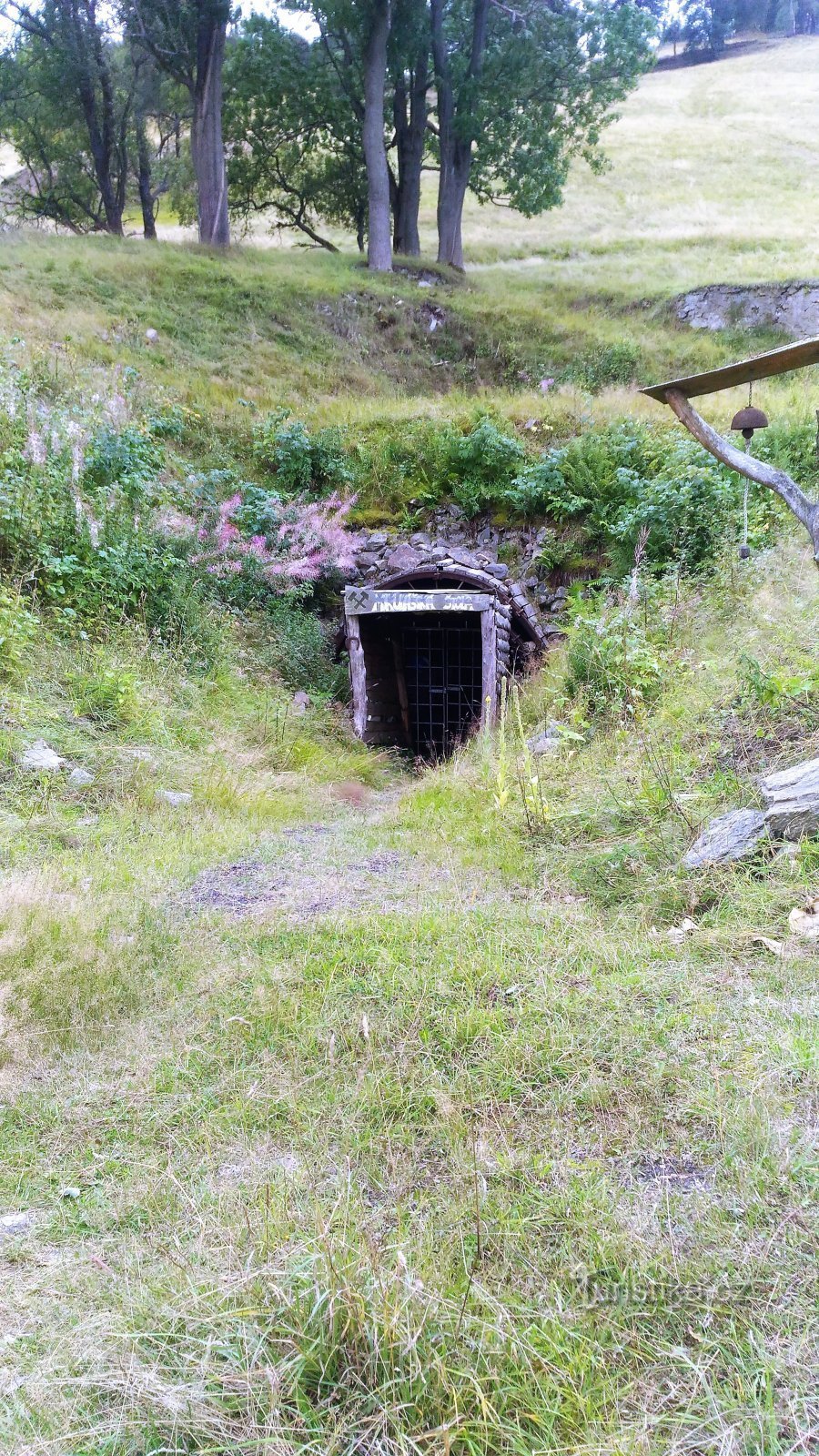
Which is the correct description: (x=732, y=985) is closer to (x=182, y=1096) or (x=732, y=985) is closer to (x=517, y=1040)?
(x=517, y=1040)

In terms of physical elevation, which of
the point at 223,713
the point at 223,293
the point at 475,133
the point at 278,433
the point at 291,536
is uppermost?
the point at 475,133

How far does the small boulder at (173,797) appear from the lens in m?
5.38

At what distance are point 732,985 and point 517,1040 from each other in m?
0.83

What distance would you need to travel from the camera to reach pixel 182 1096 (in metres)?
2.52

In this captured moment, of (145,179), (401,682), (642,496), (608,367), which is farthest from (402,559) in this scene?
(145,179)

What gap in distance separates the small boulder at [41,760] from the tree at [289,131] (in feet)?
71.2

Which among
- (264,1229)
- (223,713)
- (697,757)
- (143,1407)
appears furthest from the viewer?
(223,713)

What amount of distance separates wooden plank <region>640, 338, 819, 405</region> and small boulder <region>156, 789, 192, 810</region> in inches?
149

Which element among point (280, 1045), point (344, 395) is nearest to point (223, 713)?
point (280, 1045)

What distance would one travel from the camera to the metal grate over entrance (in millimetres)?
9523

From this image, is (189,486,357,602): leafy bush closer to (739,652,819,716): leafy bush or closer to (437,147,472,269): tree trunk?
(739,652,819,716): leafy bush

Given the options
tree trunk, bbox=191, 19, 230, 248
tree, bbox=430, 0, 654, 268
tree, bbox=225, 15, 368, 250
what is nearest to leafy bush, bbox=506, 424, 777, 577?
tree trunk, bbox=191, 19, 230, 248

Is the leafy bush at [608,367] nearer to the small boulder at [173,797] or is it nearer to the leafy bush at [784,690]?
the leafy bush at [784,690]

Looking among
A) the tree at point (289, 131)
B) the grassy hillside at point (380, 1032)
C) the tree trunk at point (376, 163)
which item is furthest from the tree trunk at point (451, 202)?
the grassy hillside at point (380, 1032)
